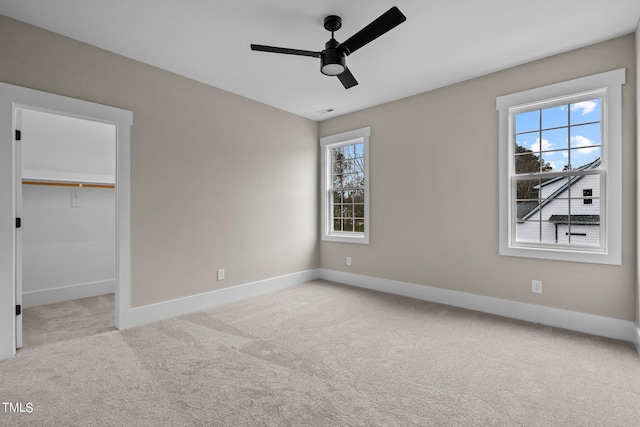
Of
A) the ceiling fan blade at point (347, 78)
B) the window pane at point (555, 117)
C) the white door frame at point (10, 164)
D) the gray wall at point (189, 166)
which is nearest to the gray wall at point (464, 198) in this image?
the window pane at point (555, 117)

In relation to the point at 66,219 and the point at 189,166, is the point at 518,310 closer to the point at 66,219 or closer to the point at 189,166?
the point at 189,166

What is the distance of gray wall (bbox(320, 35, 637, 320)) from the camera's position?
9.29 ft

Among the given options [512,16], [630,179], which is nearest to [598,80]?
[630,179]

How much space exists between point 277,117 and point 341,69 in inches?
91.7

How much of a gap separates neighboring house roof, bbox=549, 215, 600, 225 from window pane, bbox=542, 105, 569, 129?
935 millimetres

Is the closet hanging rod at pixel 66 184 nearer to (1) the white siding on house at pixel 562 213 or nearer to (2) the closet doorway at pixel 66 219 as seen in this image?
(2) the closet doorway at pixel 66 219

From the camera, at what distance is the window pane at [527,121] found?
3.33 metres

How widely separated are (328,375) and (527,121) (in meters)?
3.30

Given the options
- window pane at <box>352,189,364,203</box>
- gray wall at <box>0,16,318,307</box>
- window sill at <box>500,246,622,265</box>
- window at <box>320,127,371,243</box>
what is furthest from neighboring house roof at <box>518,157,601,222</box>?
gray wall at <box>0,16,318,307</box>

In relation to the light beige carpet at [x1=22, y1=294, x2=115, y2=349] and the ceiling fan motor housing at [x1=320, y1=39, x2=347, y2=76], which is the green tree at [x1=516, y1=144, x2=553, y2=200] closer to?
the ceiling fan motor housing at [x1=320, y1=39, x2=347, y2=76]

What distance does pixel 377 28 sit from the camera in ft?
7.02

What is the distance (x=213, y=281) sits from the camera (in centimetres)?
386

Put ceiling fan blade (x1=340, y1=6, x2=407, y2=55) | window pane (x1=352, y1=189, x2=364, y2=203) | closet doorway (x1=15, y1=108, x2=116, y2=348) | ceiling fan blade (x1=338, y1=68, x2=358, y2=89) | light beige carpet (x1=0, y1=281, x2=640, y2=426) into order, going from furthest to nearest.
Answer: window pane (x1=352, y1=189, x2=364, y2=203), closet doorway (x1=15, y1=108, x2=116, y2=348), ceiling fan blade (x1=338, y1=68, x2=358, y2=89), ceiling fan blade (x1=340, y1=6, x2=407, y2=55), light beige carpet (x1=0, y1=281, x2=640, y2=426)

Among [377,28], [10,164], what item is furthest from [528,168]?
[10,164]
